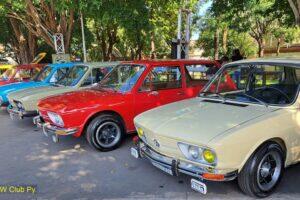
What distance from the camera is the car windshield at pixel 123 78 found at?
624 centimetres

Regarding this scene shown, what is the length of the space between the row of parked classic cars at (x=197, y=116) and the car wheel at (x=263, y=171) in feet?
0.04

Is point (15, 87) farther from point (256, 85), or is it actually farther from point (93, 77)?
point (256, 85)

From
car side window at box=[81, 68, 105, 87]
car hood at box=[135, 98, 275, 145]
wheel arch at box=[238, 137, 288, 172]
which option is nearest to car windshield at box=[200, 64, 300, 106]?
car hood at box=[135, 98, 275, 145]

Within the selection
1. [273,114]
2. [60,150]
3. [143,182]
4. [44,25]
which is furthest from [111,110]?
[44,25]

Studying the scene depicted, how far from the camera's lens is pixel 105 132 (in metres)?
5.94

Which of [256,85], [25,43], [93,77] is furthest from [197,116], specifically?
[25,43]

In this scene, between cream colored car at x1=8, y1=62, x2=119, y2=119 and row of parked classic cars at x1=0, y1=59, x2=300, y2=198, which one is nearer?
row of parked classic cars at x1=0, y1=59, x2=300, y2=198

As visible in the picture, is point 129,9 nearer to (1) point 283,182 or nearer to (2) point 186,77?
(2) point 186,77

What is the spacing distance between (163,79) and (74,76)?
9.35 ft

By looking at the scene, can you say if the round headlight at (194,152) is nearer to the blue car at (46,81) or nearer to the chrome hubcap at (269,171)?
the chrome hubcap at (269,171)

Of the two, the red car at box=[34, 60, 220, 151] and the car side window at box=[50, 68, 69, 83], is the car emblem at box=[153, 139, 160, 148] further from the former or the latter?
the car side window at box=[50, 68, 69, 83]

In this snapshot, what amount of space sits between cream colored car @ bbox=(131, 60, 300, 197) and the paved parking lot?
45 cm

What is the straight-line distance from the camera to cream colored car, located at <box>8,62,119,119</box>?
24.9ft

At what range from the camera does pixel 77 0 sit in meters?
10.7
